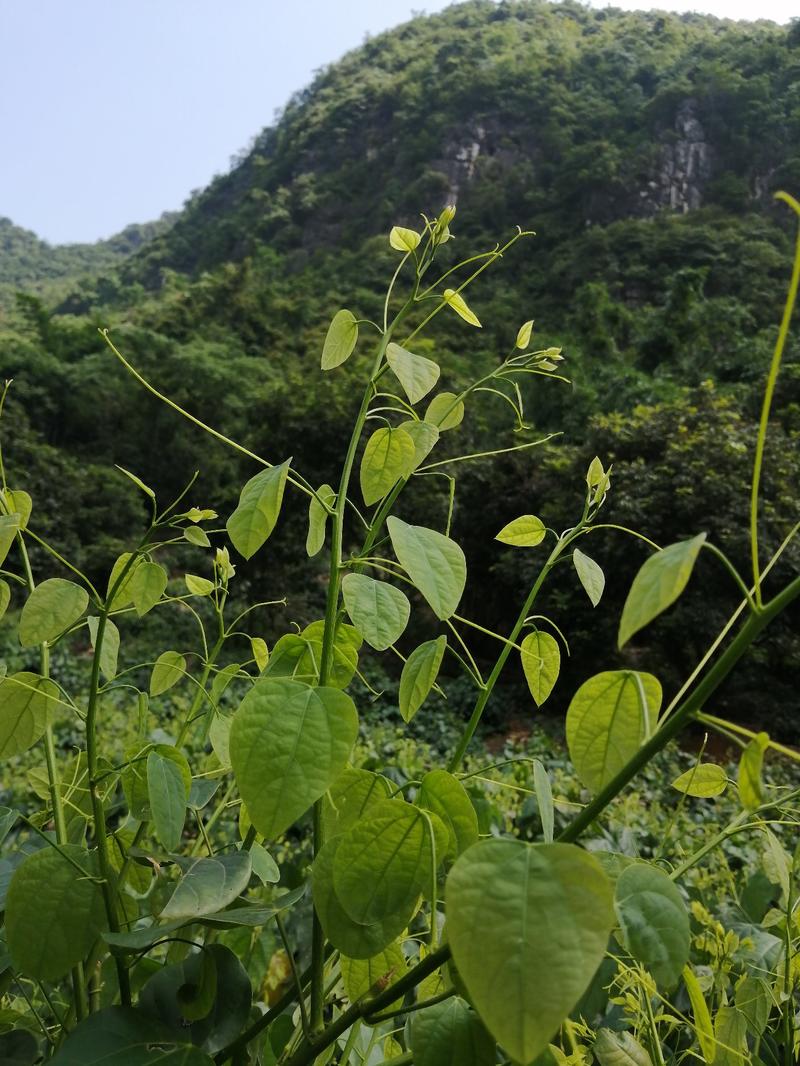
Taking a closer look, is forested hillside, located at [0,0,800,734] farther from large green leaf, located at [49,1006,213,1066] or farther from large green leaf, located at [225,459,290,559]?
large green leaf, located at [49,1006,213,1066]

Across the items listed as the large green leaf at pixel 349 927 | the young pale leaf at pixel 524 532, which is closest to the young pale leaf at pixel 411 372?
the young pale leaf at pixel 524 532

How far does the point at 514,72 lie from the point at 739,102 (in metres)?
8.88

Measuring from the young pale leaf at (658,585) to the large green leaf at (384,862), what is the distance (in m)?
0.12

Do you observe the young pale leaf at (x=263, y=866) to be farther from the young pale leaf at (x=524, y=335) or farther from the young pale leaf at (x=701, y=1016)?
the young pale leaf at (x=524, y=335)

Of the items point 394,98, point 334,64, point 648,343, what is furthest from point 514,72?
point 648,343

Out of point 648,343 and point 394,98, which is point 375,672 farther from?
point 394,98

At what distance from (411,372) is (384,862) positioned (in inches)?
9.8

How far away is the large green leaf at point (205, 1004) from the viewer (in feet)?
1.15

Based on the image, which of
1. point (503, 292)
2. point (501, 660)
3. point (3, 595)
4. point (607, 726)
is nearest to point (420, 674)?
point (501, 660)

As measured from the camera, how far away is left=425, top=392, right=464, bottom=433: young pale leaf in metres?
0.50

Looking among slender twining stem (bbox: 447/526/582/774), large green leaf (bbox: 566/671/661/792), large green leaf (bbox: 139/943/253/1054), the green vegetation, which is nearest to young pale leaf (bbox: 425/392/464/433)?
the green vegetation

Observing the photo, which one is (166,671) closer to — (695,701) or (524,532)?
(524,532)

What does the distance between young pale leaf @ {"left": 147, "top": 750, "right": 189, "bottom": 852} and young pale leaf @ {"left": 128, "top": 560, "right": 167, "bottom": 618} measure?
5.0 inches

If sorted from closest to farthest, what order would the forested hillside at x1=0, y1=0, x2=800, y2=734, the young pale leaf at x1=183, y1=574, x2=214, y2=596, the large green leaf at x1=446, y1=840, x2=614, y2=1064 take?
the large green leaf at x1=446, y1=840, x2=614, y2=1064 → the young pale leaf at x1=183, y1=574, x2=214, y2=596 → the forested hillside at x1=0, y1=0, x2=800, y2=734
